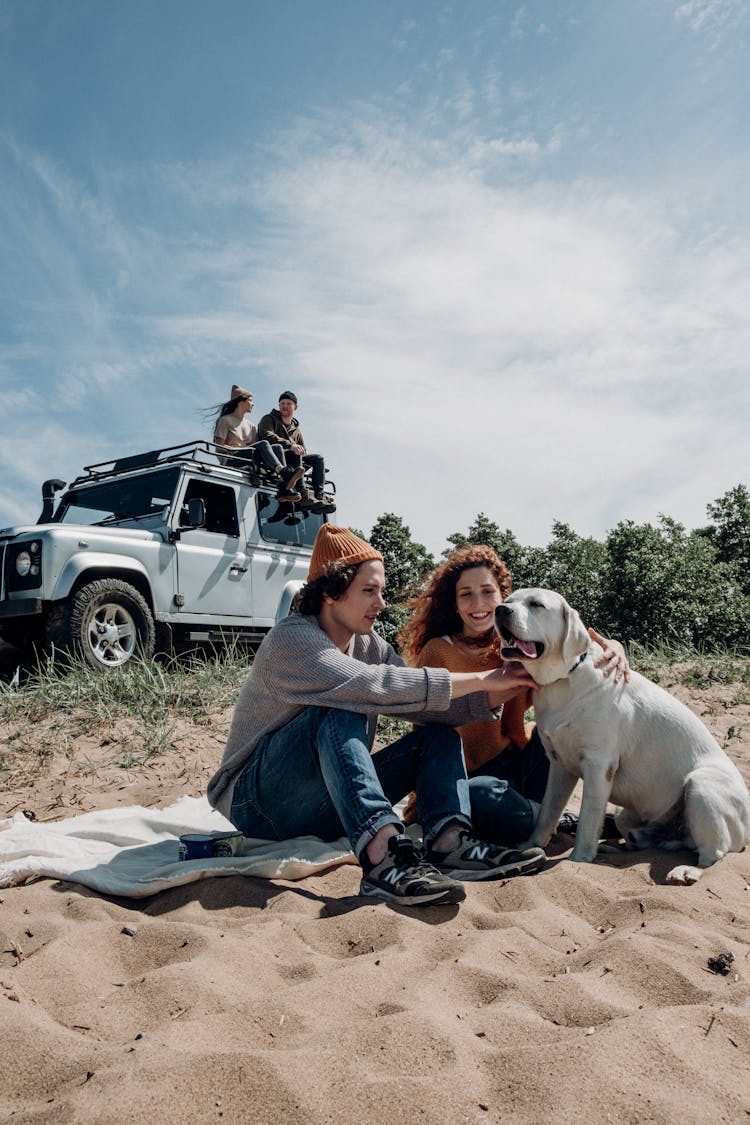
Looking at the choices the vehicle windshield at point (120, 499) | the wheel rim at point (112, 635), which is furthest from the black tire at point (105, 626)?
the vehicle windshield at point (120, 499)

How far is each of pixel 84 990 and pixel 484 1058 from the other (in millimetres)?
1088

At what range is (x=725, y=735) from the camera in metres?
5.62

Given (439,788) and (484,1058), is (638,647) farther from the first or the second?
(484,1058)

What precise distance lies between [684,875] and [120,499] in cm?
656

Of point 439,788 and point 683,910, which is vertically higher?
point 439,788

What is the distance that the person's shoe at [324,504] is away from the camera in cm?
903

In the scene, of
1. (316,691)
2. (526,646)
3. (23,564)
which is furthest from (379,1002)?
(23,564)

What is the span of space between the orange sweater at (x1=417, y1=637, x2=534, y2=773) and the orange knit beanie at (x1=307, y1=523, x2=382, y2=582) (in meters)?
0.67

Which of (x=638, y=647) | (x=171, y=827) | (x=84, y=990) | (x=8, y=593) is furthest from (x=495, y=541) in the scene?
(x=84, y=990)

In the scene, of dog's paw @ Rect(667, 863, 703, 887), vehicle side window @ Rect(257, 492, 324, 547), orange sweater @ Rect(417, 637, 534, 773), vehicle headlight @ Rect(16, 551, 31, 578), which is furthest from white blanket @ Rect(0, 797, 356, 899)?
vehicle side window @ Rect(257, 492, 324, 547)

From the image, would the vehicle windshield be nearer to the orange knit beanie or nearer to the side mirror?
the side mirror

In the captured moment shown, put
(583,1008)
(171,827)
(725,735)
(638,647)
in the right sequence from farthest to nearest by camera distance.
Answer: (638,647) < (725,735) < (171,827) < (583,1008)

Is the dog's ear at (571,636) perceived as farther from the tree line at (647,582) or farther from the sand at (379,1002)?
the tree line at (647,582)

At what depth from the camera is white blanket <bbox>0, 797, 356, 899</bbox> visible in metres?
3.04
